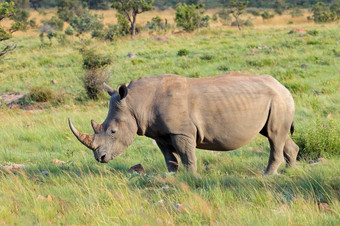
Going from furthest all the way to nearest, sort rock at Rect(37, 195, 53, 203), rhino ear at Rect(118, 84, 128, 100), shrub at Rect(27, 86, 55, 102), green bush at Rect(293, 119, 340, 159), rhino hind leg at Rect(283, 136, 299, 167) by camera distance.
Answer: shrub at Rect(27, 86, 55, 102), green bush at Rect(293, 119, 340, 159), rhino hind leg at Rect(283, 136, 299, 167), rhino ear at Rect(118, 84, 128, 100), rock at Rect(37, 195, 53, 203)

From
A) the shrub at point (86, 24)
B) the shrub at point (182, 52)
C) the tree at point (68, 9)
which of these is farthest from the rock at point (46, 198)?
the tree at point (68, 9)

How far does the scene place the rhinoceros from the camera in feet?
17.8

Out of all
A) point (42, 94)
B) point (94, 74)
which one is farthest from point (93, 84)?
point (42, 94)

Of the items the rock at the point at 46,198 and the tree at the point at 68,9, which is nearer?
the rock at the point at 46,198

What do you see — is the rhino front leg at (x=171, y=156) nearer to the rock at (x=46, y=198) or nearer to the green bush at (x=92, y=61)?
the rock at (x=46, y=198)

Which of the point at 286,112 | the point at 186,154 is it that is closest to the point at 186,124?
the point at 186,154

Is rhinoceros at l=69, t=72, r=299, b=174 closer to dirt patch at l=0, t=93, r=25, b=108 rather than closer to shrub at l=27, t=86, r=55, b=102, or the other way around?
shrub at l=27, t=86, r=55, b=102

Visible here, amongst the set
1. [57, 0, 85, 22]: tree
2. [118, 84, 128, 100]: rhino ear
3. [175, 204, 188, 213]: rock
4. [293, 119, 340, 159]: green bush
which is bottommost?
[57, 0, 85, 22]: tree

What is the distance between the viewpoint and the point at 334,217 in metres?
3.85

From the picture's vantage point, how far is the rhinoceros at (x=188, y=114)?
17.8 feet

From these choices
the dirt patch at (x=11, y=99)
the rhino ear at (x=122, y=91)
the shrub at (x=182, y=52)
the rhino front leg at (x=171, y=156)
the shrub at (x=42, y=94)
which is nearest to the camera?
the rhino ear at (x=122, y=91)

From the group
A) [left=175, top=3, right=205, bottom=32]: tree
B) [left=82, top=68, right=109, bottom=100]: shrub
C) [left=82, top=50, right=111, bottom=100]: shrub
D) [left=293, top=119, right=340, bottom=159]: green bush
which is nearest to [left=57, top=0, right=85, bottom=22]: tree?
[left=175, top=3, right=205, bottom=32]: tree

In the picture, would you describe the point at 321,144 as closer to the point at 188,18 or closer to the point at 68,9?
the point at 188,18

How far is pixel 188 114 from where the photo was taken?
5.44 m
